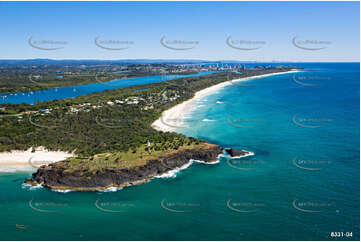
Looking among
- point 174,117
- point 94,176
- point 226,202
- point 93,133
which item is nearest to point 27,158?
point 93,133

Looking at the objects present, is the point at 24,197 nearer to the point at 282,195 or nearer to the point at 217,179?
the point at 217,179

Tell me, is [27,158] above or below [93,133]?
below

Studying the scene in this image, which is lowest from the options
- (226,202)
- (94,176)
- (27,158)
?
(226,202)

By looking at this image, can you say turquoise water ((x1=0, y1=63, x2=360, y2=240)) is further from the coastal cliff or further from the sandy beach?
the sandy beach

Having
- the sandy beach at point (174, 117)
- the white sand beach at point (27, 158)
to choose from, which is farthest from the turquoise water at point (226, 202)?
the sandy beach at point (174, 117)

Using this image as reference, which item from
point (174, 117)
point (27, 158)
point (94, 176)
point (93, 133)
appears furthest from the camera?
point (174, 117)

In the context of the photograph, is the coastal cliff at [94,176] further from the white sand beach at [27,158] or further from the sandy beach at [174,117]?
the sandy beach at [174,117]

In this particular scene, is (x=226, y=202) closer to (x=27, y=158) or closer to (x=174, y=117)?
(x=27, y=158)

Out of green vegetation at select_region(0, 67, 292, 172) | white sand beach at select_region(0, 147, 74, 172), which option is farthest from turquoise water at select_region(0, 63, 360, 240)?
green vegetation at select_region(0, 67, 292, 172)
